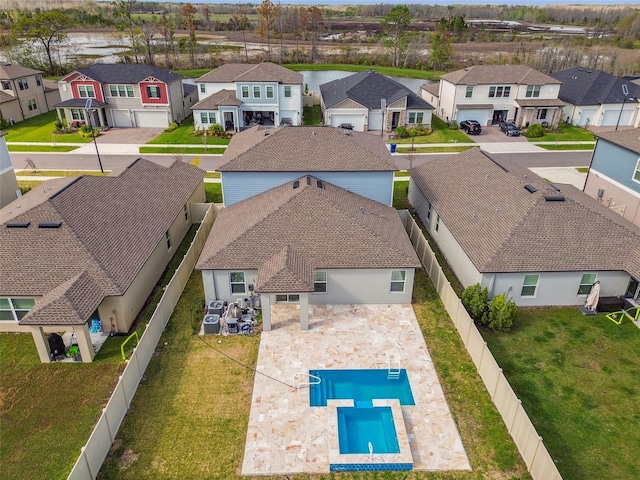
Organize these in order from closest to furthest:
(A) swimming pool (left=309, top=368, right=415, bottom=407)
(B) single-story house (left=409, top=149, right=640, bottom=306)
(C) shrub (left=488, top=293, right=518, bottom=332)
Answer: (A) swimming pool (left=309, top=368, right=415, bottom=407), (C) shrub (left=488, top=293, right=518, bottom=332), (B) single-story house (left=409, top=149, right=640, bottom=306)

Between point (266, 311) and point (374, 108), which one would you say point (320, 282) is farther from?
point (374, 108)

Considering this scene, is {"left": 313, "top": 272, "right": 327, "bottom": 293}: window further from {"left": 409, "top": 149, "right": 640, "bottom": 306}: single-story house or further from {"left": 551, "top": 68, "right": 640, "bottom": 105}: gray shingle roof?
{"left": 551, "top": 68, "right": 640, "bottom": 105}: gray shingle roof

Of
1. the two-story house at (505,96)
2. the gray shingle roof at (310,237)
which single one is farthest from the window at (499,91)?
the gray shingle roof at (310,237)

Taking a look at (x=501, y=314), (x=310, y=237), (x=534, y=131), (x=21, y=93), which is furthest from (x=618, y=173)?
(x=21, y=93)

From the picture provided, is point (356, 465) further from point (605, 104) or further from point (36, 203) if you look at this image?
point (605, 104)

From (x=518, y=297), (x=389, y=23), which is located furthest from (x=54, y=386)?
(x=389, y=23)

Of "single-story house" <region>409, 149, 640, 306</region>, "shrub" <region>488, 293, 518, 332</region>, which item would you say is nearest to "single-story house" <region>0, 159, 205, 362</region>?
"single-story house" <region>409, 149, 640, 306</region>
